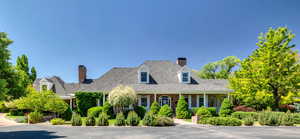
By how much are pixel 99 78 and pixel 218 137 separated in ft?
64.9

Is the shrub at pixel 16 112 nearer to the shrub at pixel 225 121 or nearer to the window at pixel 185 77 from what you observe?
the window at pixel 185 77

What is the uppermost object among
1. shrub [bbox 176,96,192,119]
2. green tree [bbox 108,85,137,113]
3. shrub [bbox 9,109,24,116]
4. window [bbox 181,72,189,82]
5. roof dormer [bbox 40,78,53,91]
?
window [bbox 181,72,189,82]

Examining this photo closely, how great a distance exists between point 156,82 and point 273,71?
45.3 ft

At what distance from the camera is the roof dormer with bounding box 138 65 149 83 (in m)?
26.1

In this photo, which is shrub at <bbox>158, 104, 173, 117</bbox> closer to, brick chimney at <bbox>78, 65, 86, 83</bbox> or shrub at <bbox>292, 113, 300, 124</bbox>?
shrub at <bbox>292, 113, 300, 124</bbox>

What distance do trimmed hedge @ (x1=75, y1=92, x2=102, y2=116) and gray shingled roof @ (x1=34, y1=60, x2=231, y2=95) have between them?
1.12m

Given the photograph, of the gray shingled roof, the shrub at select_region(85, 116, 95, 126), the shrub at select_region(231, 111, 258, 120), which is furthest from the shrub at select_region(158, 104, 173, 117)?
the shrub at select_region(85, 116, 95, 126)

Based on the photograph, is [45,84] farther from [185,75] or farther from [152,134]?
[152,134]

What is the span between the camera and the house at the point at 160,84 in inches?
970

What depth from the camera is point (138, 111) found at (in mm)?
21734

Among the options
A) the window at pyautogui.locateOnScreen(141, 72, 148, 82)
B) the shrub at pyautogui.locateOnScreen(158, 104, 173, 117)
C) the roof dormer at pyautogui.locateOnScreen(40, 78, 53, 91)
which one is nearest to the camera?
the shrub at pyautogui.locateOnScreen(158, 104, 173, 117)

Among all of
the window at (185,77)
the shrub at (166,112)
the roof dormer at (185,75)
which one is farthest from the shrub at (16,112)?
the window at (185,77)

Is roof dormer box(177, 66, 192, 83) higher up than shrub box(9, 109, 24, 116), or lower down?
higher up

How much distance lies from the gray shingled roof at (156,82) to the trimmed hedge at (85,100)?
3.67ft
